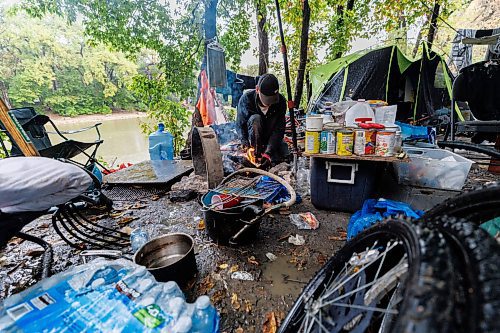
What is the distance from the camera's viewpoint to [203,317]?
0.95 m

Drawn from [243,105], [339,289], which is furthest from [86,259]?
[243,105]

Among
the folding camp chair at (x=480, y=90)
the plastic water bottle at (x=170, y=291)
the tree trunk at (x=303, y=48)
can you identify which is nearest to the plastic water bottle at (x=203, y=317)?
the plastic water bottle at (x=170, y=291)

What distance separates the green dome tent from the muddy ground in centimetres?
357

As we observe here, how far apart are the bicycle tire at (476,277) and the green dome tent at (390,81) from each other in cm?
468

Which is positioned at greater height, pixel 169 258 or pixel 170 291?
pixel 170 291

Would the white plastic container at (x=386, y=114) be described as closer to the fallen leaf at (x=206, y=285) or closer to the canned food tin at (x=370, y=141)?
the canned food tin at (x=370, y=141)

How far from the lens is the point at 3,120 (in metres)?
2.50

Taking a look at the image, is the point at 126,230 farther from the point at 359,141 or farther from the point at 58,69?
the point at 58,69

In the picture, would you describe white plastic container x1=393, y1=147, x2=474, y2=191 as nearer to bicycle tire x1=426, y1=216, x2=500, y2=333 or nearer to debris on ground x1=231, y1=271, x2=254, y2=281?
A: debris on ground x1=231, y1=271, x2=254, y2=281

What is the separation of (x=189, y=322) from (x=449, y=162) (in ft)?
8.18

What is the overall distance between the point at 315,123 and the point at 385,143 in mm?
610

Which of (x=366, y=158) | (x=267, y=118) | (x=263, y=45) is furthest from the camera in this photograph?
(x=263, y=45)

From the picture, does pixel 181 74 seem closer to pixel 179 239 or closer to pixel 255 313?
pixel 179 239

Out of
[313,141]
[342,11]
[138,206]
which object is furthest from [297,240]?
[342,11]
